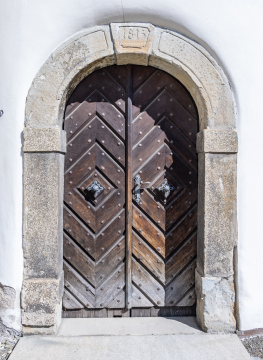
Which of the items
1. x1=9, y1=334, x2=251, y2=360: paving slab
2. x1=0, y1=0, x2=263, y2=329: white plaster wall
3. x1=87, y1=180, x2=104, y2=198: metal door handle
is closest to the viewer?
x1=9, y1=334, x2=251, y2=360: paving slab

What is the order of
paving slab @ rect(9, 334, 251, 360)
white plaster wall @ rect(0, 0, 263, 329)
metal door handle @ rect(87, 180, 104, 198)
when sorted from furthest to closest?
metal door handle @ rect(87, 180, 104, 198) → white plaster wall @ rect(0, 0, 263, 329) → paving slab @ rect(9, 334, 251, 360)

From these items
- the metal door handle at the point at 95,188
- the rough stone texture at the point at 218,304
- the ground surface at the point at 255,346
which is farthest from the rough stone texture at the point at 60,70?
the ground surface at the point at 255,346

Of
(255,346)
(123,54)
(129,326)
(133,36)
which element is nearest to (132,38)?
(133,36)

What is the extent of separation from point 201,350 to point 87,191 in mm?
1569

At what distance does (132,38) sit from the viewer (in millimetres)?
2527

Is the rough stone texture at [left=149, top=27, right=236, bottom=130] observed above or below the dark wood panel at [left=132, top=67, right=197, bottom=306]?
above

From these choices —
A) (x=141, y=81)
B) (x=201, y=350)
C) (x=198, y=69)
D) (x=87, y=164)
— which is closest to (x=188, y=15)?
(x=198, y=69)

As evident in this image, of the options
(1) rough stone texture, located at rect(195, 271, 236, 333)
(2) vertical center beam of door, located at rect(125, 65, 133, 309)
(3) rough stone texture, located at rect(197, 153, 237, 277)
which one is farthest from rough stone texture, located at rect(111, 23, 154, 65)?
(1) rough stone texture, located at rect(195, 271, 236, 333)

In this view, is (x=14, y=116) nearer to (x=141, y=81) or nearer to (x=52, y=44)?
(x=52, y=44)

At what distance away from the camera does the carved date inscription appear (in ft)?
8.28

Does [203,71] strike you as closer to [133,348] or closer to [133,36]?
[133,36]

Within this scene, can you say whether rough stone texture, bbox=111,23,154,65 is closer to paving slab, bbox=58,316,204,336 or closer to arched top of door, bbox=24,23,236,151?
arched top of door, bbox=24,23,236,151

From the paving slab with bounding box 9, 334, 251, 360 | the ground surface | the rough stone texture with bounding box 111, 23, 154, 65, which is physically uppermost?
the rough stone texture with bounding box 111, 23, 154, 65

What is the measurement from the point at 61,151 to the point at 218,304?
72.2 inches
